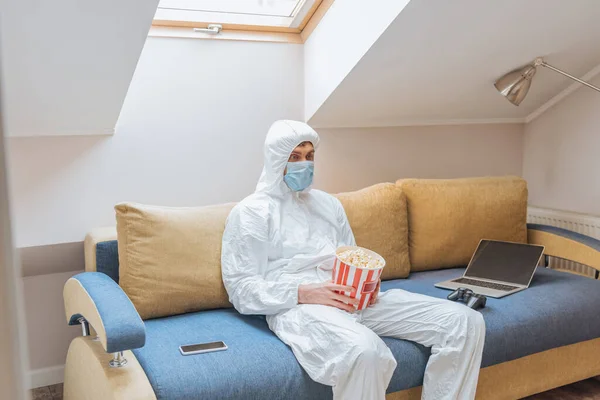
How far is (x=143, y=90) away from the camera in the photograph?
275 cm

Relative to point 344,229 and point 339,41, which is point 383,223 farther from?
point 339,41

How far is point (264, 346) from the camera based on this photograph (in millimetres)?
2029

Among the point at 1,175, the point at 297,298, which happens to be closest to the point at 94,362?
the point at 297,298

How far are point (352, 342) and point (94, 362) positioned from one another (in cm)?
82

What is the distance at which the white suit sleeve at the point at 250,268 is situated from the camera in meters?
2.16

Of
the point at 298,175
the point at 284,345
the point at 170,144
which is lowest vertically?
the point at 284,345

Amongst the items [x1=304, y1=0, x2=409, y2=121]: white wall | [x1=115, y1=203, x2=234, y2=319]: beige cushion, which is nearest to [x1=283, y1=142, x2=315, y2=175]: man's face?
[x1=115, y1=203, x2=234, y2=319]: beige cushion

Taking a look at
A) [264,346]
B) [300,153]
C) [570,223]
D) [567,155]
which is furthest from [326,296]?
[567,155]

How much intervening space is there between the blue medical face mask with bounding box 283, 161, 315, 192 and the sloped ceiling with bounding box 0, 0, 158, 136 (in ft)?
2.34

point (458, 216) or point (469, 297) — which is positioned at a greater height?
point (458, 216)

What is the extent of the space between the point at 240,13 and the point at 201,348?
166 centimetres

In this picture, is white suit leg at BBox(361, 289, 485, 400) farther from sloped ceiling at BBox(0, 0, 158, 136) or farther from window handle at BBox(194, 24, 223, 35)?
window handle at BBox(194, 24, 223, 35)

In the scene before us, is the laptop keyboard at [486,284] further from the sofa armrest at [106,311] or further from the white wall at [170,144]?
the sofa armrest at [106,311]

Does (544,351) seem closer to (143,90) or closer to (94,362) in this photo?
(94,362)
